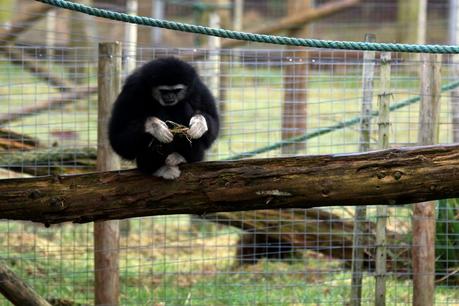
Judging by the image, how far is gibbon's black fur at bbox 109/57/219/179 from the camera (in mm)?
5160

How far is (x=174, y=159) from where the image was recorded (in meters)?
4.96

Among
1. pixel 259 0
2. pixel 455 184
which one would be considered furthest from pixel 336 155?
pixel 259 0

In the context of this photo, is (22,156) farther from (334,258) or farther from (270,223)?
(334,258)

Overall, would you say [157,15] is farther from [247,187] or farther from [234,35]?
[247,187]

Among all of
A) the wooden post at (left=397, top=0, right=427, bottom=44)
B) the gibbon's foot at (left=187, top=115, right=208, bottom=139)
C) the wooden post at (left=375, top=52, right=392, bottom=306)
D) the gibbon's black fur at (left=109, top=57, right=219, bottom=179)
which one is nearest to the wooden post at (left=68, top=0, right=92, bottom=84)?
the gibbon's black fur at (left=109, top=57, right=219, bottom=179)

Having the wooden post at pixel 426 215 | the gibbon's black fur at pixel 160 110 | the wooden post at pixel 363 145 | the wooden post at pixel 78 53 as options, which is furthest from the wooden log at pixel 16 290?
the wooden post at pixel 426 215

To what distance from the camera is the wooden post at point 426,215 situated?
607cm

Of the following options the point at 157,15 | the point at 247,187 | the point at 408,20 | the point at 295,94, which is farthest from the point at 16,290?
the point at 408,20

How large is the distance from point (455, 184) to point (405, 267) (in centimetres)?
286

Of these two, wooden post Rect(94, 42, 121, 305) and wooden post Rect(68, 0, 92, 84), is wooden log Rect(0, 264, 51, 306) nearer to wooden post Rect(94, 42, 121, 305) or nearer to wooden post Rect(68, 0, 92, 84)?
wooden post Rect(94, 42, 121, 305)

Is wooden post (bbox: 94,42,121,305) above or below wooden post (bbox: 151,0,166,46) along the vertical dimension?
below

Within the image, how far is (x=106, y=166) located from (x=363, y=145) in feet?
6.82

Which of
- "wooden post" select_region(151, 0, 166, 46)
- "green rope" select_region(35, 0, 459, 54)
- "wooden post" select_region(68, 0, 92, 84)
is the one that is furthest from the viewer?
"wooden post" select_region(151, 0, 166, 46)

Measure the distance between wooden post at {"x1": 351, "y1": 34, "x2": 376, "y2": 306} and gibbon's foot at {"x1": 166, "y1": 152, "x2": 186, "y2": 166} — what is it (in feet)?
6.33
